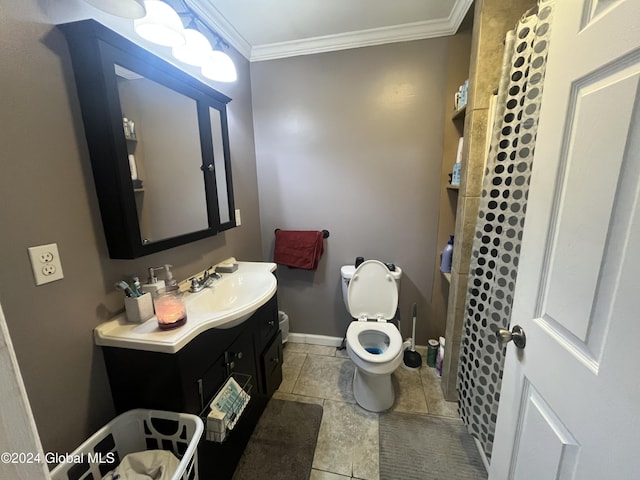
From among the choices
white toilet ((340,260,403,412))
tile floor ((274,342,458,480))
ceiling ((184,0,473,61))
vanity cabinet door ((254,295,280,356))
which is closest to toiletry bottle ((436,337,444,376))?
tile floor ((274,342,458,480))

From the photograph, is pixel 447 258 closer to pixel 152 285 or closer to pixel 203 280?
pixel 203 280

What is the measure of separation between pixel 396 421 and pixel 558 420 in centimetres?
118

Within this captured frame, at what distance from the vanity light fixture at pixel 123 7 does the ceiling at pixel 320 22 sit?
702 mm

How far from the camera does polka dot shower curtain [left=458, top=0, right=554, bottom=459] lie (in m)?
1.03

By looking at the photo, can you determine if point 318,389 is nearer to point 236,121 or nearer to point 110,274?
point 110,274

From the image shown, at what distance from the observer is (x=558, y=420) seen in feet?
2.09

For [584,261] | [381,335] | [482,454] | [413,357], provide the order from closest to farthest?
[584,261] → [482,454] → [381,335] → [413,357]

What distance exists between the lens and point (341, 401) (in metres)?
1.75

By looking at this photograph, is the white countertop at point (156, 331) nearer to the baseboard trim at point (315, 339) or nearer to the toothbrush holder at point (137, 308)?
the toothbrush holder at point (137, 308)

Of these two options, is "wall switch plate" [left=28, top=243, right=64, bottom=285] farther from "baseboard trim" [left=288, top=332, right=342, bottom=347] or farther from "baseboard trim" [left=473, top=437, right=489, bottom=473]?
"baseboard trim" [left=473, top=437, right=489, bottom=473]

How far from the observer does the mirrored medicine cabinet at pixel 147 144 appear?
2.91ft

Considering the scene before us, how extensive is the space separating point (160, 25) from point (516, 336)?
67.4 inches

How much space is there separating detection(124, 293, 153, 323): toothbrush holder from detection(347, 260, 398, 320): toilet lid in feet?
4.23

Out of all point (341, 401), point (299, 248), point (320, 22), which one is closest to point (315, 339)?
point (341, 401)
